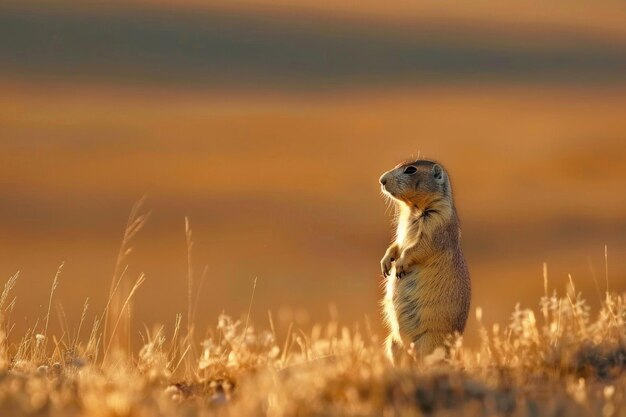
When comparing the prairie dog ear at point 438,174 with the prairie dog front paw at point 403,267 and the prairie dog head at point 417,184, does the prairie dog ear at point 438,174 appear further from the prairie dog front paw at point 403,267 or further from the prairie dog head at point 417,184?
the prairie dog front paw at point 403,267

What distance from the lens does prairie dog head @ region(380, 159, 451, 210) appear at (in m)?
9.34

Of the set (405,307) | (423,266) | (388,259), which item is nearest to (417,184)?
(388,259)

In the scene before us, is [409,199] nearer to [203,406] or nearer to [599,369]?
[599,369]

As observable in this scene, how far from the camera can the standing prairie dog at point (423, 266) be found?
8.60 meters

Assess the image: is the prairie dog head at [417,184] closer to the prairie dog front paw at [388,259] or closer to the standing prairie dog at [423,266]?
the standing prairie dog at [423,266]

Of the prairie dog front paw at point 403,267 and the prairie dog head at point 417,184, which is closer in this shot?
the prairie dog front paw at point 403,267

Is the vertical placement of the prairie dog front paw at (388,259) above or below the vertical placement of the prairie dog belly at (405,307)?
above

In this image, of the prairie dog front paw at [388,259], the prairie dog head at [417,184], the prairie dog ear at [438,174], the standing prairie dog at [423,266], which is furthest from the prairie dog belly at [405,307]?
the prairie dog ear at [438,174]

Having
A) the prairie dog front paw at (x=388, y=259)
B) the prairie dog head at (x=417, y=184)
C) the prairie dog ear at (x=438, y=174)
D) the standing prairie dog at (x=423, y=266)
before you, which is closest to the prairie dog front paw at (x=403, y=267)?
the standing prairie dog at (x=423, y=266)

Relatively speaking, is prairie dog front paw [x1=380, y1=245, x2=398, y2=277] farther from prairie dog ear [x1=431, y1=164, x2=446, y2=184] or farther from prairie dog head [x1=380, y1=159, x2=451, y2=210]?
prairie dog ear [x1=431, y1=164, x2=446, y2=184]

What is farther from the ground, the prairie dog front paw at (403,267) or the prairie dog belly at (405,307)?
the prairie dog front paw at (403,267)

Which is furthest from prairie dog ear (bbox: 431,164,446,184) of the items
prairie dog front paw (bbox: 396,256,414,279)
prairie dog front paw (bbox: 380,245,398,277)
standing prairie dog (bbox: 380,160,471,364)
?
prairie dog front paw (bbox: 396,256,414,279)

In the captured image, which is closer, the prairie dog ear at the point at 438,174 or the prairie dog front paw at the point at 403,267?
Answer: the prairie dog front paw at the point at 403,267

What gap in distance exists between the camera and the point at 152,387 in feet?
23.9
